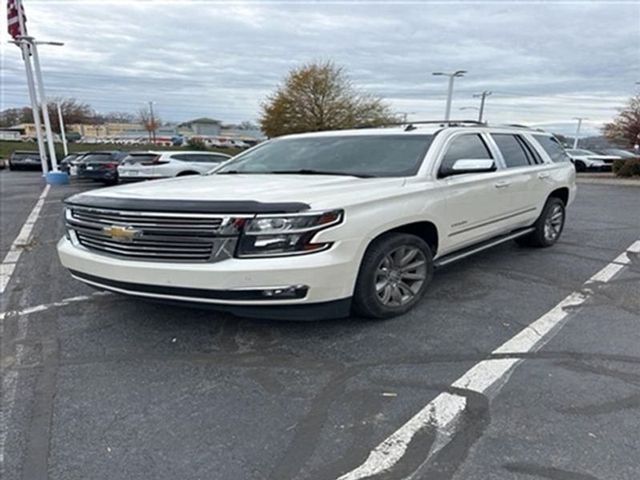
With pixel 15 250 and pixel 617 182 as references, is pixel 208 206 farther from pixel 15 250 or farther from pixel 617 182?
pixel 617 182

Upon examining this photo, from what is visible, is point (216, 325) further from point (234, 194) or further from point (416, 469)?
point (416, 469)

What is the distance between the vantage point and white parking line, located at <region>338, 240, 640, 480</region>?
2.27 meters

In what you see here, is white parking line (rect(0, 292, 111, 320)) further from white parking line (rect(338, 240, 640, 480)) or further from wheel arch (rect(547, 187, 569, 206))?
wheel arch (rect(547, 187, 569, 206))

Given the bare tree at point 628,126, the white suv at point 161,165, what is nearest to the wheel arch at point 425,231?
the white suv at point 161,165

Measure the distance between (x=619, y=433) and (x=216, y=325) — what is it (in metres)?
2.78

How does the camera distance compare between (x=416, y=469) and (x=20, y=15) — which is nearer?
(x=416, y=469)

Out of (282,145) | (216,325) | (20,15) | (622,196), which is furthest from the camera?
(20,15)

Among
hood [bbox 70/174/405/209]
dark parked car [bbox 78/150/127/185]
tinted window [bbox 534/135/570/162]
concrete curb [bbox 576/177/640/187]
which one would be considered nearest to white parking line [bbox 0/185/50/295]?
hood [bbox 70/174/405/209]

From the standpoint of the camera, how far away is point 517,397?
277 cm

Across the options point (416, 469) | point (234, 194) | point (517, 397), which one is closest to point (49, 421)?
point (234, 194)

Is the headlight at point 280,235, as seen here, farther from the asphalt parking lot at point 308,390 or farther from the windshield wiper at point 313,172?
the windshield wiper at point 313,172

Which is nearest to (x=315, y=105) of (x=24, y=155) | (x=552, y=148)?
(x=24, y=155)

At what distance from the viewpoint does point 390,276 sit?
3844 mm

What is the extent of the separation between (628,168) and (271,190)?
20480 millimetres
